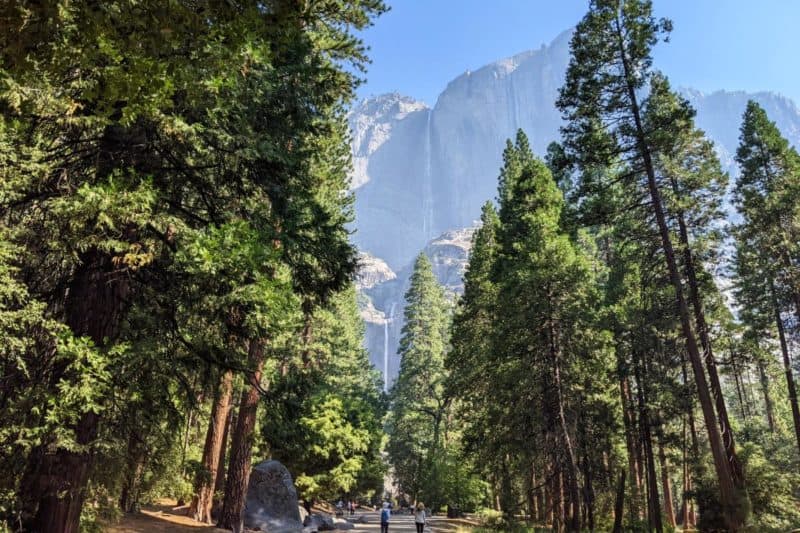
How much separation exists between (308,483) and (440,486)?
1120 cm

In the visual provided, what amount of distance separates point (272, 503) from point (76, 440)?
11.8 m

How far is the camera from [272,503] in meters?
16.4

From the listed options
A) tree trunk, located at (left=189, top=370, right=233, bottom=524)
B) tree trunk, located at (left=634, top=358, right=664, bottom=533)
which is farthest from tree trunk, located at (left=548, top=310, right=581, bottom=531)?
tree trunk, located at (left=189, top=370, right=233, bottom=524)

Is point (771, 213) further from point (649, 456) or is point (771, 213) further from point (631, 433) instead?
point (649, 456)

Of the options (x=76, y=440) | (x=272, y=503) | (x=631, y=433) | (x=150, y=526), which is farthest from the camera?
(x=631, y=433)

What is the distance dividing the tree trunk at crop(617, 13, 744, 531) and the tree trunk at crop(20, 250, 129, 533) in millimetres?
12791

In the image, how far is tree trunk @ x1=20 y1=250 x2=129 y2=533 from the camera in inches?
232

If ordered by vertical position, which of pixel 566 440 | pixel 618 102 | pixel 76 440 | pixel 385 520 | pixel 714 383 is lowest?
pixel 385 520

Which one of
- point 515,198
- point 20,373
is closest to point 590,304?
point 515,198

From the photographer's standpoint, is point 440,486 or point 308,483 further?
point 440,486

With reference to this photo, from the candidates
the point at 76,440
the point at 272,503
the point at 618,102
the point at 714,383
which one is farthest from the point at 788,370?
the point at 76,440

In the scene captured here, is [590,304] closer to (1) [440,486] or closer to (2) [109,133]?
(2) [109,133]

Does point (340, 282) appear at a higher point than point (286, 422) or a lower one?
higher

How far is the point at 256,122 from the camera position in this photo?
838 centimetres
